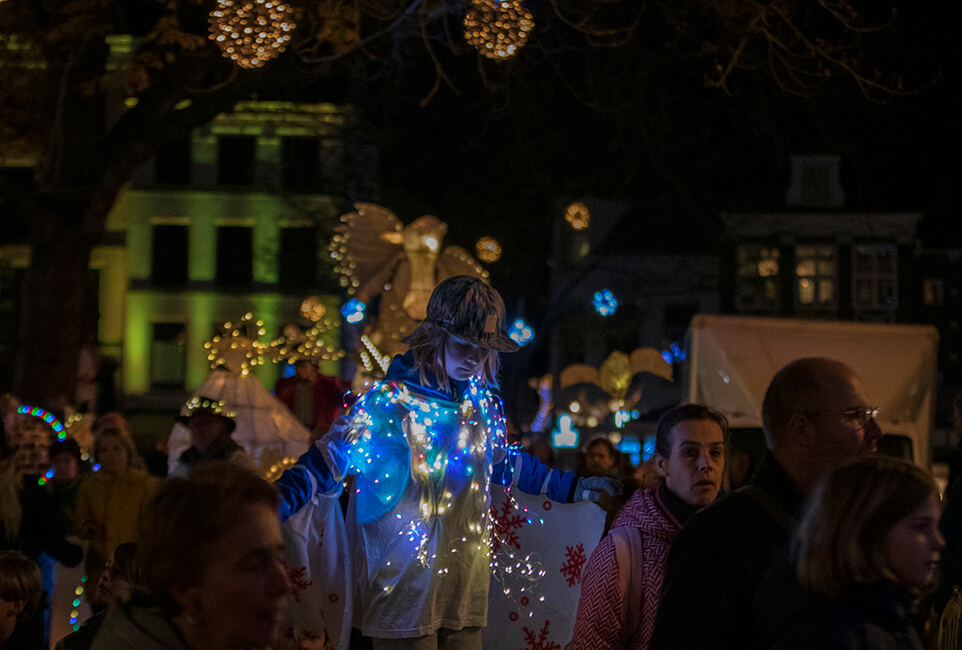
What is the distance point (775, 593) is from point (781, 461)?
21.3 inches

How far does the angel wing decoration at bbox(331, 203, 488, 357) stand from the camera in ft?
29.7

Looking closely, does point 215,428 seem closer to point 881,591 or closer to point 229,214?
point 881,591

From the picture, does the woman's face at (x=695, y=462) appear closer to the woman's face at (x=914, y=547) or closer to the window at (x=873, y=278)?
the woman's face at (x=914, y=547)

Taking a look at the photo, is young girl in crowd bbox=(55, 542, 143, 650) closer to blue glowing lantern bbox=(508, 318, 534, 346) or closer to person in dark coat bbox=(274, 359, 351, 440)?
blue glowing lantern bbox=(508, 318, 534, 346)

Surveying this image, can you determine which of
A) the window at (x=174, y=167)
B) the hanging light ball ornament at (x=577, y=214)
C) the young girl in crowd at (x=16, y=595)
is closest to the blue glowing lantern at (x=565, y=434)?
the hanging light ball ornament at (x=577, y=214)

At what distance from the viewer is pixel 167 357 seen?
4119 centimetres

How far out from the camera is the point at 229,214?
41531mm

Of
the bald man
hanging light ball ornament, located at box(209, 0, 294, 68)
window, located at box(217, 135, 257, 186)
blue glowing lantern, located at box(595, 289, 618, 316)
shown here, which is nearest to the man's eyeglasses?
the bald man

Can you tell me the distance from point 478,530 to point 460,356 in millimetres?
740

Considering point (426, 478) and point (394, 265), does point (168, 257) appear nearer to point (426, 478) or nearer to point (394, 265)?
point (394, 265)

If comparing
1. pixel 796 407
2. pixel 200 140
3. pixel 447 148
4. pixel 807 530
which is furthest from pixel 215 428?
pixel 200 140

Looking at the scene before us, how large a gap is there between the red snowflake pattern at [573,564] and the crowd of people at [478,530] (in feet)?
0.64

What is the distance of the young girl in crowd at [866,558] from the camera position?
2.39 metres

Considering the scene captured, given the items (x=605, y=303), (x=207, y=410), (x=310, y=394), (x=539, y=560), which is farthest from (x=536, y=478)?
(x=605, y=303)
